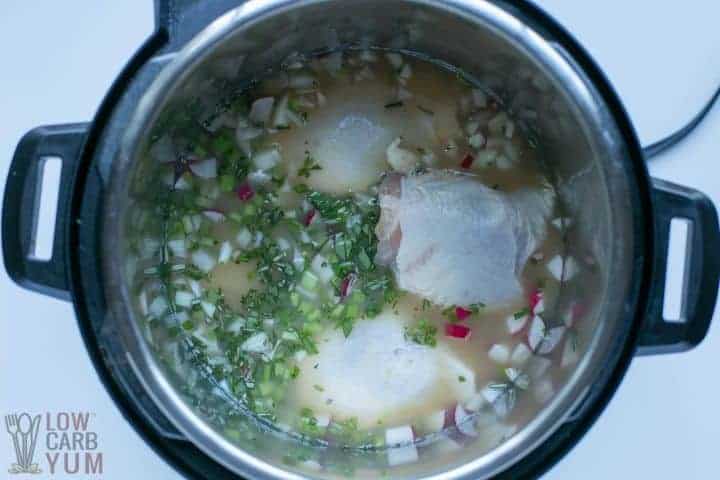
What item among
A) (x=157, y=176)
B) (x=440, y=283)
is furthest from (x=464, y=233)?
(x=157, y=176)

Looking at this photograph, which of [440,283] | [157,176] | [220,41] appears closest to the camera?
[220,41]

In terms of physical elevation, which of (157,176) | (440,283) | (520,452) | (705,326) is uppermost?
(157,176)

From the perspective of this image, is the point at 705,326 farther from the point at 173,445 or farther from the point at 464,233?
the point at 173,445

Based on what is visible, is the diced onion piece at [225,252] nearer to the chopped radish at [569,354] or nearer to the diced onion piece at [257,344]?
the diced onion piece at [257,344]

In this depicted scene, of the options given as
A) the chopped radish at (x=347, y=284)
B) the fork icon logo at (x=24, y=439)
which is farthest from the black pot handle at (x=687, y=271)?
the fork icon logo at (x=24, y=439)

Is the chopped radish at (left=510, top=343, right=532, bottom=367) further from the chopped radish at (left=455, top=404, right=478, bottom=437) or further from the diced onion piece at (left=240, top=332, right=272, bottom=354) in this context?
the diced onion piece at (left=240, top=332, right=272, bottom=354)

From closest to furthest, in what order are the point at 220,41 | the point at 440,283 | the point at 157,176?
the point at 220,41 < the point at 157,176 < the point at 440,283

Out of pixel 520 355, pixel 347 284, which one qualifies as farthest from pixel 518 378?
pixel 347 284
